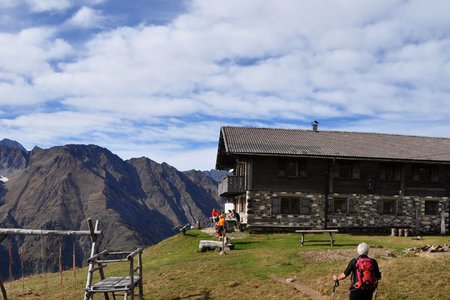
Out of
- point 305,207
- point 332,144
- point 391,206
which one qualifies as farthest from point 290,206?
point 391,206

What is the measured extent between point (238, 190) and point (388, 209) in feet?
38.9

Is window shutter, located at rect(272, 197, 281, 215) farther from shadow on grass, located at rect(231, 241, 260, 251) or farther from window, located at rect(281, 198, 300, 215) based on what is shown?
shadow on grass, located at rect(231, 241, 260, 251)

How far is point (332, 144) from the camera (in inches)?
1523

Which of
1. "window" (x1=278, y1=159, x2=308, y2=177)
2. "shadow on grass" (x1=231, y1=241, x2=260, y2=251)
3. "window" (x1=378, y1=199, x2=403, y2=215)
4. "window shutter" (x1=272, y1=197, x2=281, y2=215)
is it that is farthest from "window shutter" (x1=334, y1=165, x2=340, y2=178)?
"shadow on grass" (x1=231, y1=241, x2=260, y2=251)

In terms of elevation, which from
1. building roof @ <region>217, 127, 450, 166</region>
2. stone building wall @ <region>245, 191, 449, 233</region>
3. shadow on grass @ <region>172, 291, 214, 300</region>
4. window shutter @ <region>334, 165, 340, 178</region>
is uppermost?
building roof @ <region>217, 127, 450, 166</region>

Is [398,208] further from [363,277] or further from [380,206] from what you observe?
[363,277]

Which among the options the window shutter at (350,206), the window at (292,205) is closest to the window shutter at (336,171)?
the window shutter at (350,206)

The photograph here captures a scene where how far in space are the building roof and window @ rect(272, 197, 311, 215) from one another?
3.43 meters

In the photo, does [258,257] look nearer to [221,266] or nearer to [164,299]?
[221,266]

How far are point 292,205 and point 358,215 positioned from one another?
524 cm

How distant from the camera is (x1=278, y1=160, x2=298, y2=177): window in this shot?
35969mm

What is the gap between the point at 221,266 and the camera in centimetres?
1962

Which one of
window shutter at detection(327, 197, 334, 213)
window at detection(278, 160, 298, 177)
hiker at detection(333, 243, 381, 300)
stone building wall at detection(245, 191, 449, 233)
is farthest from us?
window shutter at detection(327, 197, 334, 213)

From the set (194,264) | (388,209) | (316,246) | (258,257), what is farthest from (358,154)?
(194,264)
